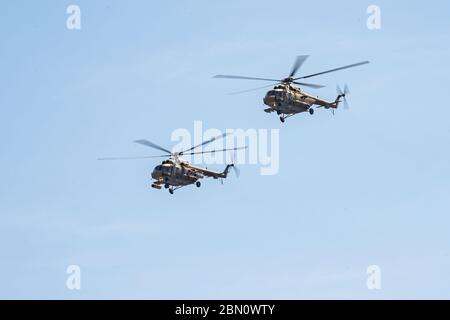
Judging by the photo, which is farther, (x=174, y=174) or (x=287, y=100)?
(x=174, y=174)

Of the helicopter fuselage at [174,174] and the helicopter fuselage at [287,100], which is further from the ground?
the helicopter fuselage at [287,100]

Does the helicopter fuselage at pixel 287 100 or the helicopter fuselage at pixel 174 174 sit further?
the helicopter fuselage at pixel 174 174

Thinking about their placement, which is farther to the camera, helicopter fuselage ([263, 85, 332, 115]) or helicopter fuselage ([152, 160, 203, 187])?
helicopter fuselage ([152, 160, 203, 187])

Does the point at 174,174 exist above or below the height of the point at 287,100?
below

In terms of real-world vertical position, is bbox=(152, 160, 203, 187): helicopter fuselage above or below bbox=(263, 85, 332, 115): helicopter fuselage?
below

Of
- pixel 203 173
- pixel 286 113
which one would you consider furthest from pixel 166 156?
pixel 286 113
